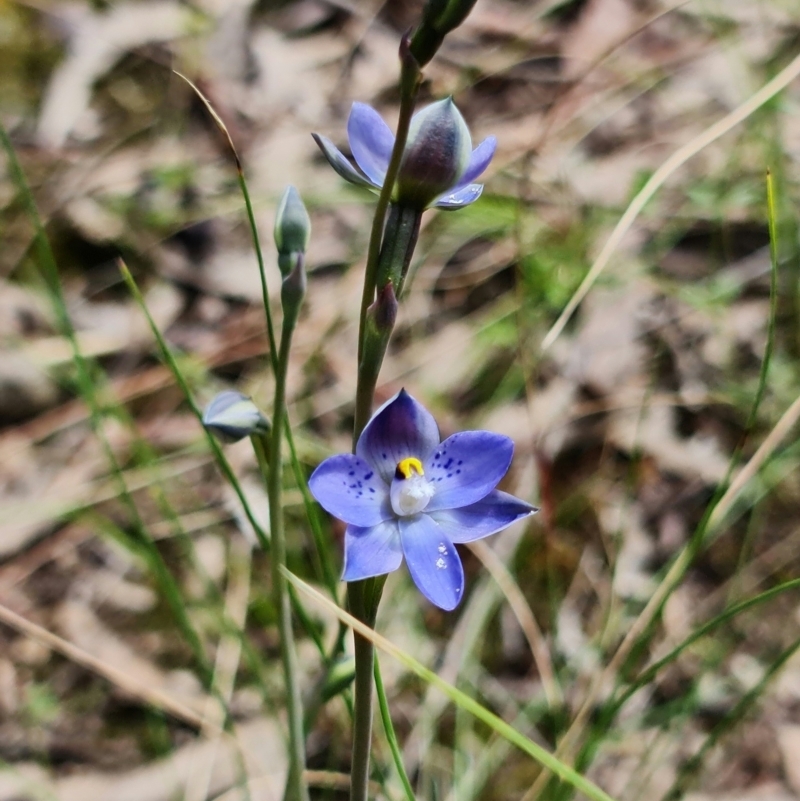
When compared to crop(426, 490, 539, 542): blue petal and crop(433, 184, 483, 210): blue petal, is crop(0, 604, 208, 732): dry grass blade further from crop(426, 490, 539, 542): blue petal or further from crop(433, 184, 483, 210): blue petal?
crop(433, 184, 483, 210): blue petal

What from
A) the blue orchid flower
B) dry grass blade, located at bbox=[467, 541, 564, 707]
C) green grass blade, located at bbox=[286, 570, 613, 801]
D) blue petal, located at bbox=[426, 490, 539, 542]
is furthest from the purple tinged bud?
dry grass blade, located at bbox=[467, 541, 564, 707]

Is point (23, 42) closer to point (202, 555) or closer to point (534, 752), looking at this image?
point (202, 555)

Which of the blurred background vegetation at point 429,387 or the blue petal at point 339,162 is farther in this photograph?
the blurred background vegetation at point 429,387

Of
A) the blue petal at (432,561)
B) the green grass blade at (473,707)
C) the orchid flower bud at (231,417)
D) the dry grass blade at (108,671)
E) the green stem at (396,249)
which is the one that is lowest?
the dry grass blade at (108,671)

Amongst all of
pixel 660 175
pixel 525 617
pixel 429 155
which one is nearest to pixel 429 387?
pixel 525 617

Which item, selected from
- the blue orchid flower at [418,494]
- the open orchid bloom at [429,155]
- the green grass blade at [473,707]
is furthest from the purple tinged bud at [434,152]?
the green grass blade at [473,707]

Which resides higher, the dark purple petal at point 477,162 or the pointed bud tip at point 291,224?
the dark purple petal at point 477,162

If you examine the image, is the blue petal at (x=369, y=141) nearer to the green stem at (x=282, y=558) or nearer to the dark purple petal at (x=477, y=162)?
the dark purple petal at (x=477, y=162)
